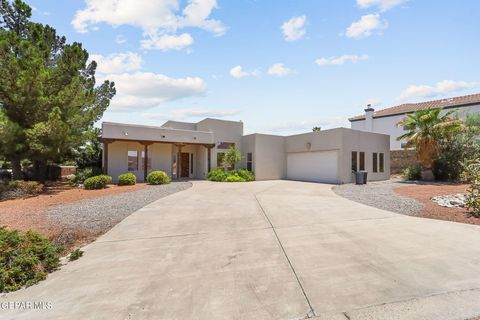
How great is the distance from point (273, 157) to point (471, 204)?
14.6 metres

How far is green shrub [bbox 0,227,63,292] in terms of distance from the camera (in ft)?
12.5

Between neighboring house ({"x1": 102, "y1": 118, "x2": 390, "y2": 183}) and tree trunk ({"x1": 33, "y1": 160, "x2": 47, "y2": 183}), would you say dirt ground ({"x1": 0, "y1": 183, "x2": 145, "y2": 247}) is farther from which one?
neighboring house ({"x1": 102, "y1": 118, "x2": 390, "y2": 183})

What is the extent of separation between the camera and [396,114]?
1125 inches

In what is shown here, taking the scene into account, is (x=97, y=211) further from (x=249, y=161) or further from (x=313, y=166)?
(x=313, y=166)

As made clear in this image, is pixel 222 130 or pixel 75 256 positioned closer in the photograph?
pixel 75 256

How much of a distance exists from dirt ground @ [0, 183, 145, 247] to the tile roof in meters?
30.7

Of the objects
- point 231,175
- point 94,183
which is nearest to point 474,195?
point 231,175

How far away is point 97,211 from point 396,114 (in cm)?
3083

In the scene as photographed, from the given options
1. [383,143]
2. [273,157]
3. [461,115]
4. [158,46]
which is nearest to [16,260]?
[158,46]

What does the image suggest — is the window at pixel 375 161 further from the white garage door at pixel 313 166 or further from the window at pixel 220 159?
the window at pixel 220 159

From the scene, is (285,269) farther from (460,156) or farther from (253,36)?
(460,156)

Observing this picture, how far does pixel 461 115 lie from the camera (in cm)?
2330

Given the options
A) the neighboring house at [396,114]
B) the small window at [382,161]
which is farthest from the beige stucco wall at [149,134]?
the neighboring house at [396,114]

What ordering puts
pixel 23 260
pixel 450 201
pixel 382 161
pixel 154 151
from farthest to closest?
pixel 382 161
pixel 154 151
pixel 450 201
pixel 23 260
